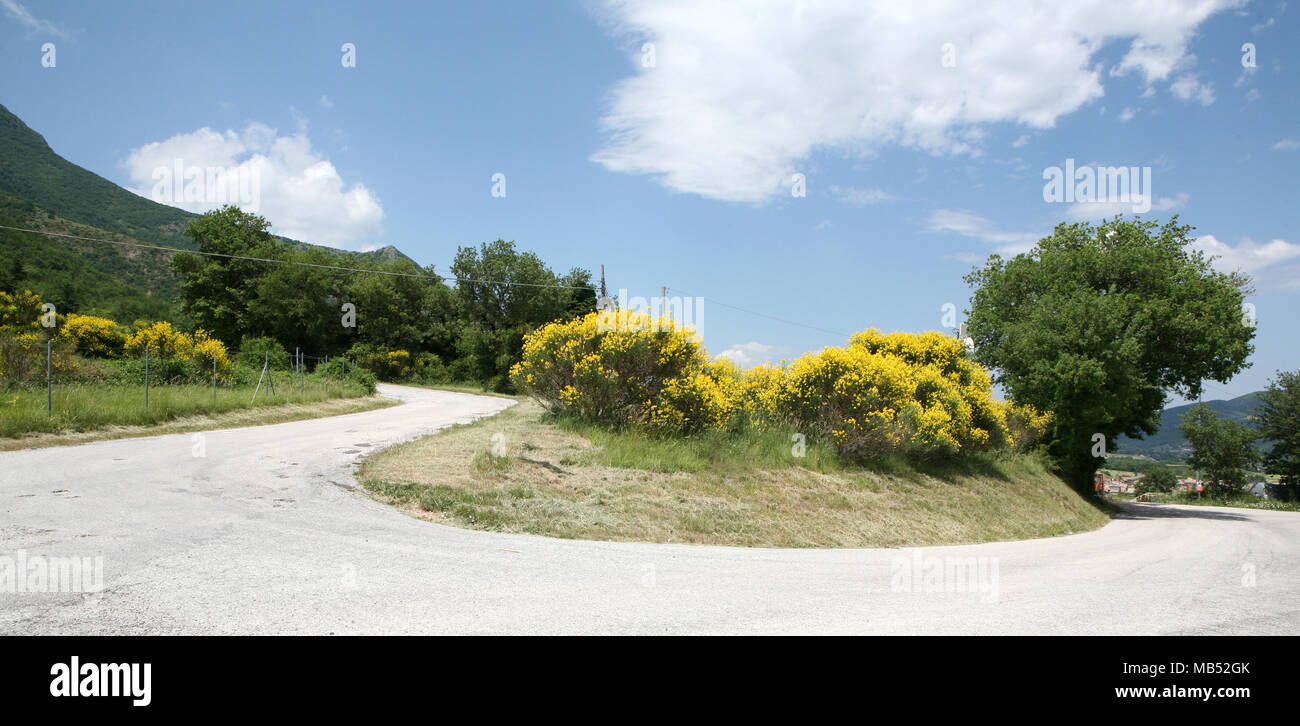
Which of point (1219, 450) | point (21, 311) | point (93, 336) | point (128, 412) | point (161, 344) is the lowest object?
point (1219, 450)

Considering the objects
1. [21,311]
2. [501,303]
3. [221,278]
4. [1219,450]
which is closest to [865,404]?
[21,311]

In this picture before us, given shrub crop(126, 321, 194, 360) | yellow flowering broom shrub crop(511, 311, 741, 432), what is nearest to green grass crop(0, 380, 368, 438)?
shrub crop(126, 321, 194, 360)

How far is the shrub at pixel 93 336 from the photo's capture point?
28.4m

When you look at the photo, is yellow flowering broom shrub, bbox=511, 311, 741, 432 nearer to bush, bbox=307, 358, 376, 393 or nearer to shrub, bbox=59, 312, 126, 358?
bush, bbox=307, 358, 376, 393

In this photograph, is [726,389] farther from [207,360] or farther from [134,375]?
[207,360]

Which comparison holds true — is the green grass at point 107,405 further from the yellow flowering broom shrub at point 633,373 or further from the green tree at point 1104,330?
the green tree at point 1104,330

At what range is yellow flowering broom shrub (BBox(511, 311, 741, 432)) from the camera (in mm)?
13945

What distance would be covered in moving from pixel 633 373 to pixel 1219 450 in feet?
255

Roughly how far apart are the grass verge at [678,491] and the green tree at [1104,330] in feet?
29.3

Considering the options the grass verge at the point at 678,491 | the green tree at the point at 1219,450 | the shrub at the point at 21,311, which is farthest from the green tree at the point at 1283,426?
the shrub at the point at 21,311

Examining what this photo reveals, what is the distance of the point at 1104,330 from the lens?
75.1 ft

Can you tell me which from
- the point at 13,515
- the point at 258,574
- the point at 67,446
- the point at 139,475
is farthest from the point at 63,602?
the point at 67,446

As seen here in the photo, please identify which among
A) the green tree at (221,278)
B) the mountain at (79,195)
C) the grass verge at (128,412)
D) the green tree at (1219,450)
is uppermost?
the mountain at (79,195)

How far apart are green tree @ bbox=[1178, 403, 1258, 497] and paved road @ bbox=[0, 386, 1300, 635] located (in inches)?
2813
